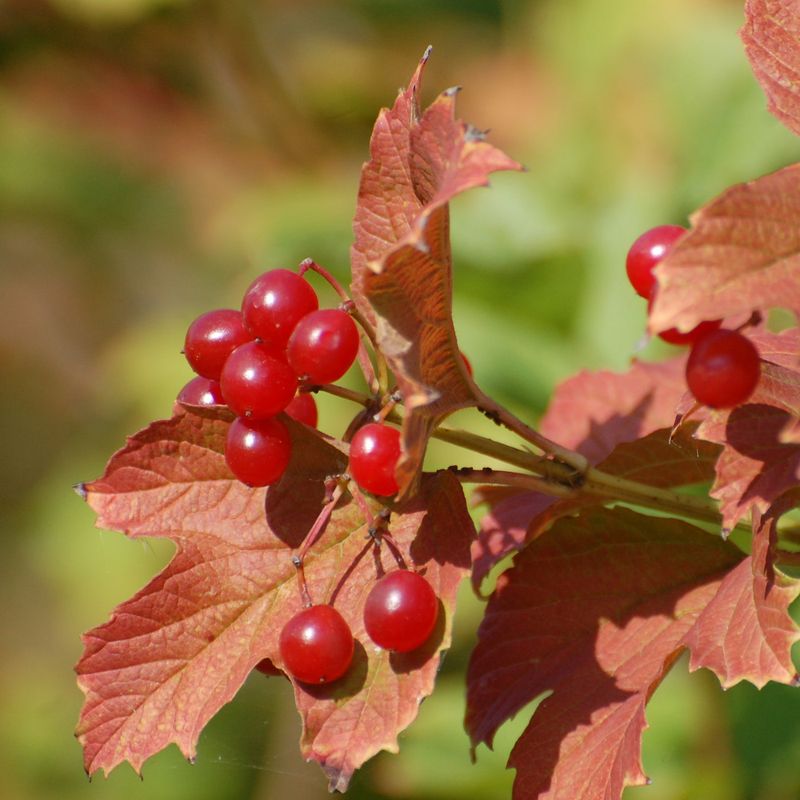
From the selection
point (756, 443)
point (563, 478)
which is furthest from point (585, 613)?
point (756, 443)

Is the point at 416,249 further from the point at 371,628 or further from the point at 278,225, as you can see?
the point at 278,225

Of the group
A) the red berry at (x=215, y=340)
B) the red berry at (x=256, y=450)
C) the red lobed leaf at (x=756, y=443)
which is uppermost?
the red berry at (x=215, y=340)

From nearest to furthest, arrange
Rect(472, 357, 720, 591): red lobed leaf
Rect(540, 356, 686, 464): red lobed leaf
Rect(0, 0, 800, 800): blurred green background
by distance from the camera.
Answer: Rect(472, 357, 720, 591): red lobed leaf
Rect(540, 356, 686, 464): red lobed leaf
Rect(0, 0, 800, 800): blurred green background

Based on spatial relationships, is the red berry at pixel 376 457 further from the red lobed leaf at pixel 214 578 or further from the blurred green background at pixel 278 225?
the blurred green background at pixel 278 225

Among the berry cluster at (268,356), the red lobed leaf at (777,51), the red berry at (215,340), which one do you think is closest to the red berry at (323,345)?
the berry cluster at (268,356)

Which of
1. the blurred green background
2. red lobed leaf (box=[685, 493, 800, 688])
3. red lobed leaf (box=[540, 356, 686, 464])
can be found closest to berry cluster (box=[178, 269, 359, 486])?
red lobed leaf (box=[685, 493, 800, 688])

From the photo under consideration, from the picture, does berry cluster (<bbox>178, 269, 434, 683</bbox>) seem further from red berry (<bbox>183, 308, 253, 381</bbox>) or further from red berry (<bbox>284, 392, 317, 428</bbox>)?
red berry (<bbox>284, 392, 317, 428</bbox>)

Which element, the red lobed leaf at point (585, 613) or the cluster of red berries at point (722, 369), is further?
the red lobed leaf at point (585, 613)

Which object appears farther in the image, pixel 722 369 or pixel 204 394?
pixel 204 394
